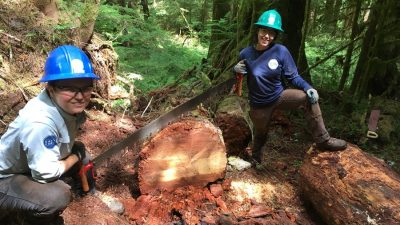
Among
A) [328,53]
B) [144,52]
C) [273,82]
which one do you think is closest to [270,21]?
[273,82]

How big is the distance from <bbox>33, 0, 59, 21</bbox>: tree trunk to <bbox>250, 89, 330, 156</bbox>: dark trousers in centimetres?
439

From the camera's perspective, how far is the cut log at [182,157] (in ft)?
13.0

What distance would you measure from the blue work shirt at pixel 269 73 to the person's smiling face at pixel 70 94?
2.40 meters

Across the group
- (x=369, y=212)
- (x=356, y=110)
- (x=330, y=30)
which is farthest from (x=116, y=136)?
(x=330, y=30)

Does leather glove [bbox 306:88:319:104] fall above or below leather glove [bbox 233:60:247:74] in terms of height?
below

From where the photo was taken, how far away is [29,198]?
2.74 meters

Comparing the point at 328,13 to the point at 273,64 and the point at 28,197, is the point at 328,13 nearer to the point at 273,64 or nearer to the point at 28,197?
the point at 273,64

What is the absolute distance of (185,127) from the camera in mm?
4000

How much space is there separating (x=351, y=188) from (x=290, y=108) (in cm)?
137

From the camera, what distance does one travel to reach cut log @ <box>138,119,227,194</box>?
396 cm

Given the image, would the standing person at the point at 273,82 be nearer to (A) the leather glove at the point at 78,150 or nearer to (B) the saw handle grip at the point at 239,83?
(B) the saw handle grip at the point at 239,83

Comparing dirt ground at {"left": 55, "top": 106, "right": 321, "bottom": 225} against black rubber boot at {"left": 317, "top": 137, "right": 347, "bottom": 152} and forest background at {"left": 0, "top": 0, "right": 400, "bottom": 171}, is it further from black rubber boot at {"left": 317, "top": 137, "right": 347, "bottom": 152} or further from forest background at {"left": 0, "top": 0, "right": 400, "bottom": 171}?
forest background at {"left": 0, "top": 0, "right": 400, "bottom": 171}

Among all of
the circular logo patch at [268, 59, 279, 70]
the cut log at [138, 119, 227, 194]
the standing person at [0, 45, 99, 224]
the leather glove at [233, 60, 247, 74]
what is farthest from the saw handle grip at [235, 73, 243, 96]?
the standing person at [0, 45, 99, 224]

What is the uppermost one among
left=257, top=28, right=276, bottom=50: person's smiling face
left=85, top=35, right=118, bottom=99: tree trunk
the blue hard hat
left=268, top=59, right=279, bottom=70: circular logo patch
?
left=257, top=28, right=276, bottom=50: person's smiling face
